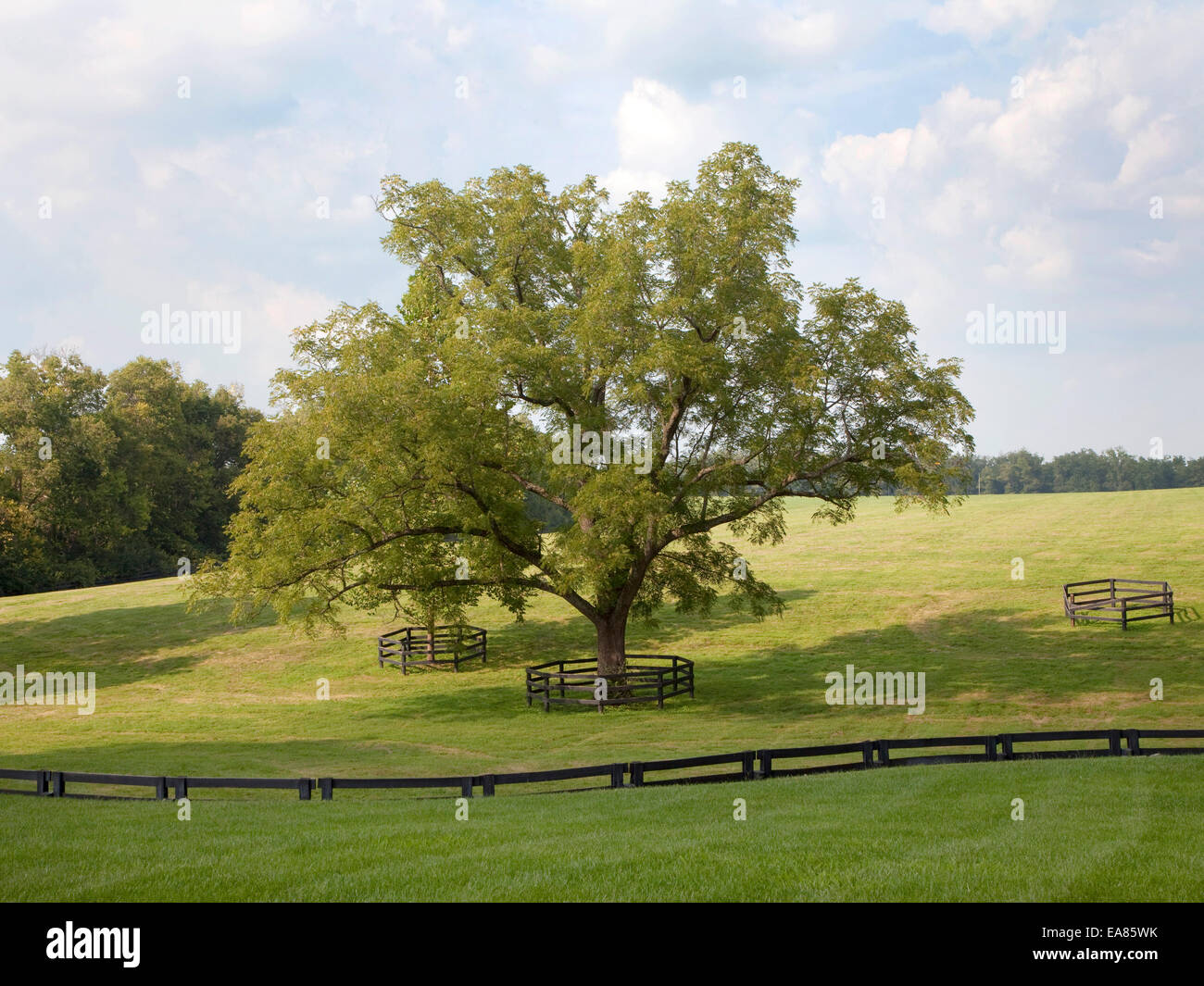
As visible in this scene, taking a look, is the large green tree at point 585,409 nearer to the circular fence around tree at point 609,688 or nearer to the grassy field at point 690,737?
the circular fence around tree at point 609,688

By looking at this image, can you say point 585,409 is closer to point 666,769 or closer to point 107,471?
point 666,769

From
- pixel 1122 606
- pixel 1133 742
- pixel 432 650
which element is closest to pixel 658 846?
pixel 1133 742

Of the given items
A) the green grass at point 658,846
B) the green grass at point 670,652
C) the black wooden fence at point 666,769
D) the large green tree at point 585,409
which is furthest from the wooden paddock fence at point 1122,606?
the green grass at point 658,846

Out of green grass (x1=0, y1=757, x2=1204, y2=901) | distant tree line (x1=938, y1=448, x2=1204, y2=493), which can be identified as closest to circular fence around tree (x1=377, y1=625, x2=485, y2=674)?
green grass (x1=0, y1=757, x2=1204, y2=901)

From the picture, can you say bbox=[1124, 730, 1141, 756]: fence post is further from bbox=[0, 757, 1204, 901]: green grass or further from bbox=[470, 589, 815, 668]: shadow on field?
bbox=[470, 589, 815, 668]: shadow on field

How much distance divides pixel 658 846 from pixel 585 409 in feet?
57.8

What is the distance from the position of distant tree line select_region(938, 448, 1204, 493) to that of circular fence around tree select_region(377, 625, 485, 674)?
117375mm

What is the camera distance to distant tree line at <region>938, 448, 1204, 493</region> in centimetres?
13500

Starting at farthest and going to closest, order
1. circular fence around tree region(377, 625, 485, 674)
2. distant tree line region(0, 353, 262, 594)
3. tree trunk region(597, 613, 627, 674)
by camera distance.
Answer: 1. distant tree line region(0, 353, 262, 594)
2. circular fence around tree region(377, 625, 485, 674)
3. tree trunk region(597, 613, 627, 674)

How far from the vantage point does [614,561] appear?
81.6ft

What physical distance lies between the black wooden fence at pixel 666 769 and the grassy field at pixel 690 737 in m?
0.40
